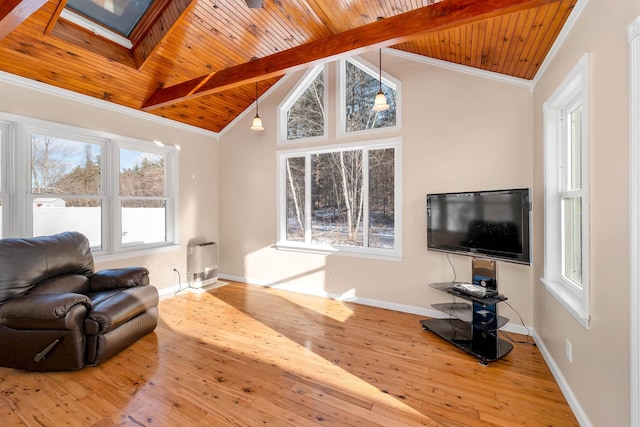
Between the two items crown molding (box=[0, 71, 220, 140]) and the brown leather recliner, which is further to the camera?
crown molding (box=[0, 71, 220, 140])

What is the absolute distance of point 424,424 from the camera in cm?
186

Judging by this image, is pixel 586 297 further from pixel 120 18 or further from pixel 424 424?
pixel 120 18

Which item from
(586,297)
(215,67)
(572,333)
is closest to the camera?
(586,297)

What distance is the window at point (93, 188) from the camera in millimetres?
3111

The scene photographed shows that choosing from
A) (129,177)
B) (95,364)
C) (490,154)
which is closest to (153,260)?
(129,177)

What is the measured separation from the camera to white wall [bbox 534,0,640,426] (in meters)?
1.42

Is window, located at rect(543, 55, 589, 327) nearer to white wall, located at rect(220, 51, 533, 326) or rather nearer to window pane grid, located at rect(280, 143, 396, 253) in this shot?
white wall, located at rect(220, 51, 533, 326)

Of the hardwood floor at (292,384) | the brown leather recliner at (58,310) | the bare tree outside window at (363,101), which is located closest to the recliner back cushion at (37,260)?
the brown leather recliner at (58,310)

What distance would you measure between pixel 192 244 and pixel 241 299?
140cm

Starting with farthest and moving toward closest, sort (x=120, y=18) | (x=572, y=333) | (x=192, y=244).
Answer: (x=192, y=244)
(x=120, y=18)
(x=572, y=333)

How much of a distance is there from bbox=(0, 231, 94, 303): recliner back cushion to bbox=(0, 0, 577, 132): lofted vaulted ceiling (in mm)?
1713

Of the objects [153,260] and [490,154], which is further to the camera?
[153,260]

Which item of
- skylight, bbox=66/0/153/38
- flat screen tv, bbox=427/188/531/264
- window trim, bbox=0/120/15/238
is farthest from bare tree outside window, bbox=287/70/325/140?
window trim, bbox=0/120/15/238

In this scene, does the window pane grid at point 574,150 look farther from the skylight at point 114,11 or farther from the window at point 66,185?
the window at point 66,185
